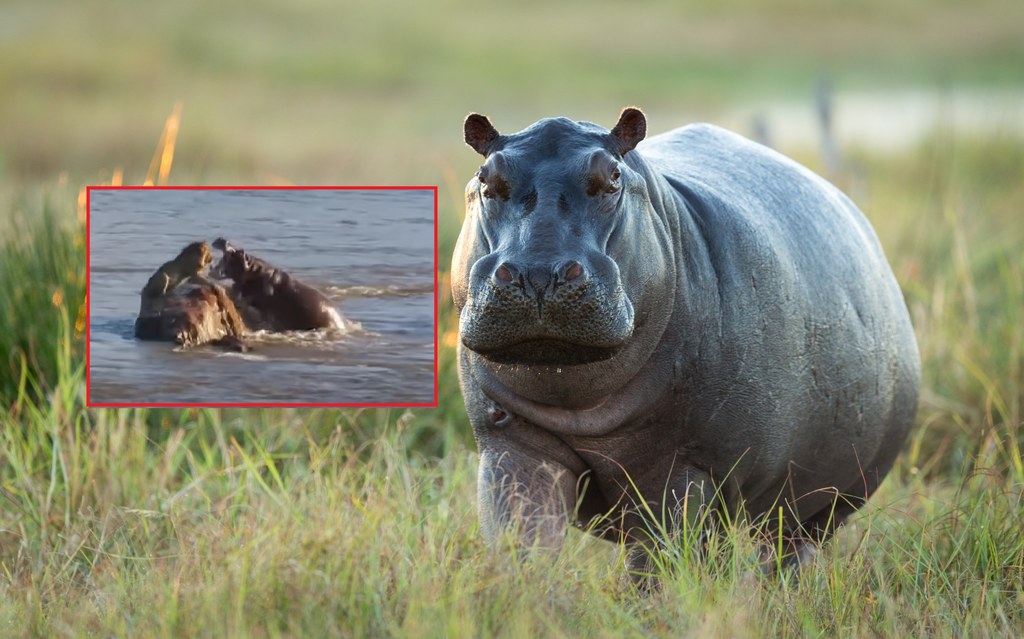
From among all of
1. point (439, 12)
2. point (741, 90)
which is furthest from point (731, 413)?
point (439, 12)

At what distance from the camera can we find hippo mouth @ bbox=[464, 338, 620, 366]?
3.69 m

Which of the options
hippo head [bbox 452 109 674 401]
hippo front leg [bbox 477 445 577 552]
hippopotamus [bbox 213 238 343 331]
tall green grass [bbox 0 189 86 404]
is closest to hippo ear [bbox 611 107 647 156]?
hippo head [bbox 452 109 674 401]

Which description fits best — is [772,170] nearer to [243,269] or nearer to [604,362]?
[604,362]

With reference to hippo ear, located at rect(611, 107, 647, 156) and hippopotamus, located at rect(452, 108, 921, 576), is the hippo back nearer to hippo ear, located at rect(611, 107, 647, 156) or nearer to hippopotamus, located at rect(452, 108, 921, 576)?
hippopotamus, located at rect(452, 108, 921, 576)

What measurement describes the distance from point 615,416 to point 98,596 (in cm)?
143

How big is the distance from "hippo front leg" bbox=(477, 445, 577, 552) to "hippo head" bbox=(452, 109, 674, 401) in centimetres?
32

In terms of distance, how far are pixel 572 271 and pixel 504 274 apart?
162 mm

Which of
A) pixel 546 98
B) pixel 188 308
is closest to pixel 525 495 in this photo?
pixel 188 308

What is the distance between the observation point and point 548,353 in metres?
3.73

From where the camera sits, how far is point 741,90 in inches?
1134

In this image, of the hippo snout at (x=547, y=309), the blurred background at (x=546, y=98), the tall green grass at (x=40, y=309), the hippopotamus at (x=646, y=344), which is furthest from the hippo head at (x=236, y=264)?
the blurred background at (x=546, y=98)

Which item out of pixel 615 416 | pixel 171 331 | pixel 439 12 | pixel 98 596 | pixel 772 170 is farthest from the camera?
pixel 439 12

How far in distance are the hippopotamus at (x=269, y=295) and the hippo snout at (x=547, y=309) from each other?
791 mm

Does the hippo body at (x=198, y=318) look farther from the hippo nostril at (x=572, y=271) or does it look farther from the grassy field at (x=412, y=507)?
the hippo nostril at (x=572, y=271)
